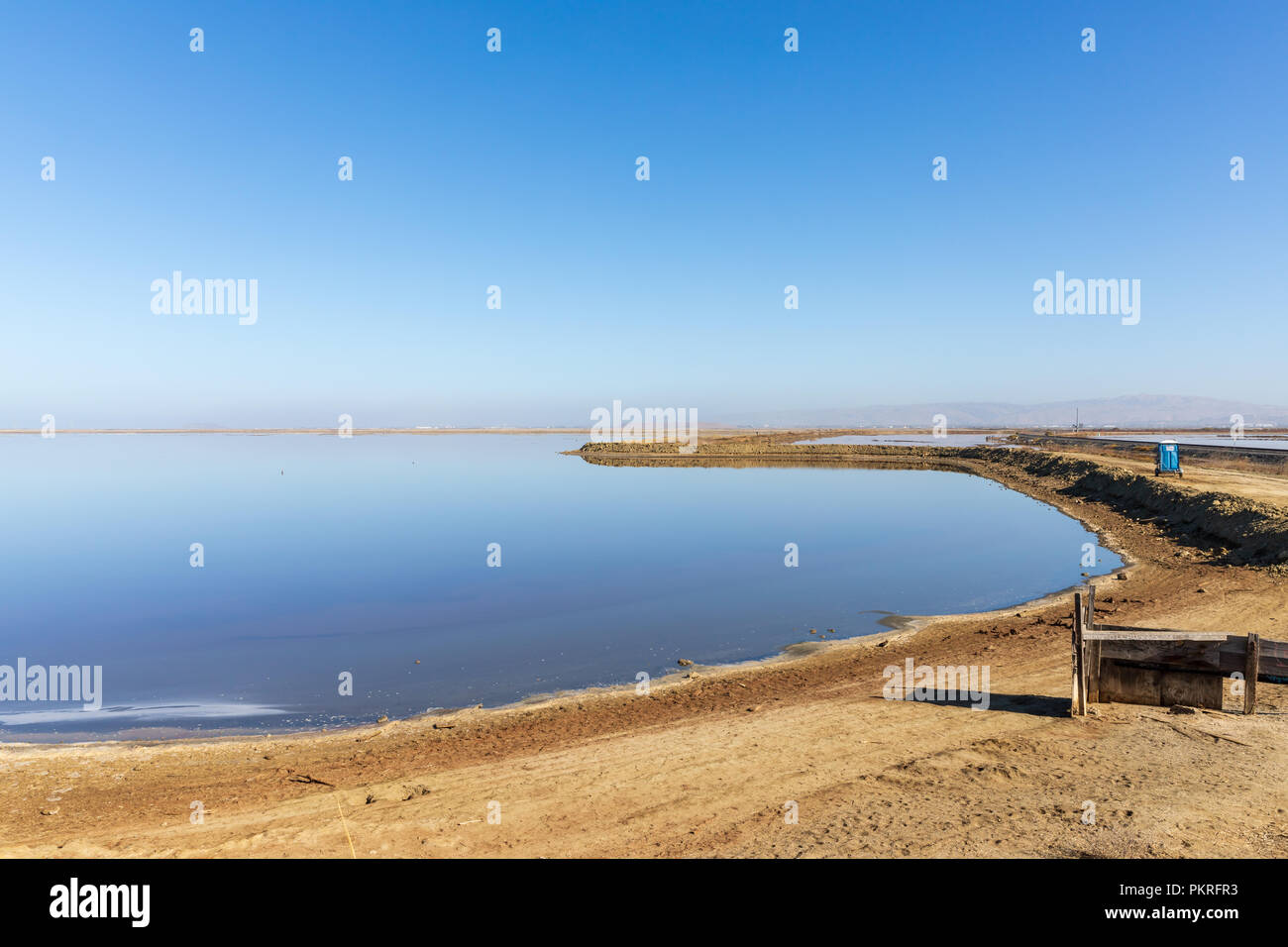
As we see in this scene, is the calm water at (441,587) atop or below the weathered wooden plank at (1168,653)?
below

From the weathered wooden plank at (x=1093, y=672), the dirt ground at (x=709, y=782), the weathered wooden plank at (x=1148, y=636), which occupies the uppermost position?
the weathered wooden plank at (x=1148, y=636)

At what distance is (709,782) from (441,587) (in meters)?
13.1

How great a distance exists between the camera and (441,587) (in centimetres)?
1938

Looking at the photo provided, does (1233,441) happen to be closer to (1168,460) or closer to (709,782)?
(1168,460)

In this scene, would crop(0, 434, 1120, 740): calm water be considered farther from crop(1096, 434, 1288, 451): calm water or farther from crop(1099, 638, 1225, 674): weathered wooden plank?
crop(1096, 434, 1288, 451): calm water

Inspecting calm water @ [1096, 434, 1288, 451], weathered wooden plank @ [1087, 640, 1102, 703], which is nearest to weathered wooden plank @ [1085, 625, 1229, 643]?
weathered wooden plank @ [1087, 640, 1102, 703]

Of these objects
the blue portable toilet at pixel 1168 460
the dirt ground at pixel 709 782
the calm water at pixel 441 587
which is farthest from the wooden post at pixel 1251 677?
the blue portable toilet at pixel 1168 460

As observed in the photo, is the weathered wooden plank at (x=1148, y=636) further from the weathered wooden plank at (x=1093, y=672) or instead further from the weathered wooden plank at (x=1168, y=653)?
the weathered wooden plank at (x=1093, y=672)

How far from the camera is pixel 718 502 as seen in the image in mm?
39281

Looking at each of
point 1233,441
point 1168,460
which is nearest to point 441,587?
point 1168,460

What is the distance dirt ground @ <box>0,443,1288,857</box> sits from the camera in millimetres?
6512

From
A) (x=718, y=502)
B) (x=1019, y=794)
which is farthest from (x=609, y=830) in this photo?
(x=718, y=502)

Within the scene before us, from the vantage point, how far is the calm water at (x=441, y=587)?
12.6 metres
